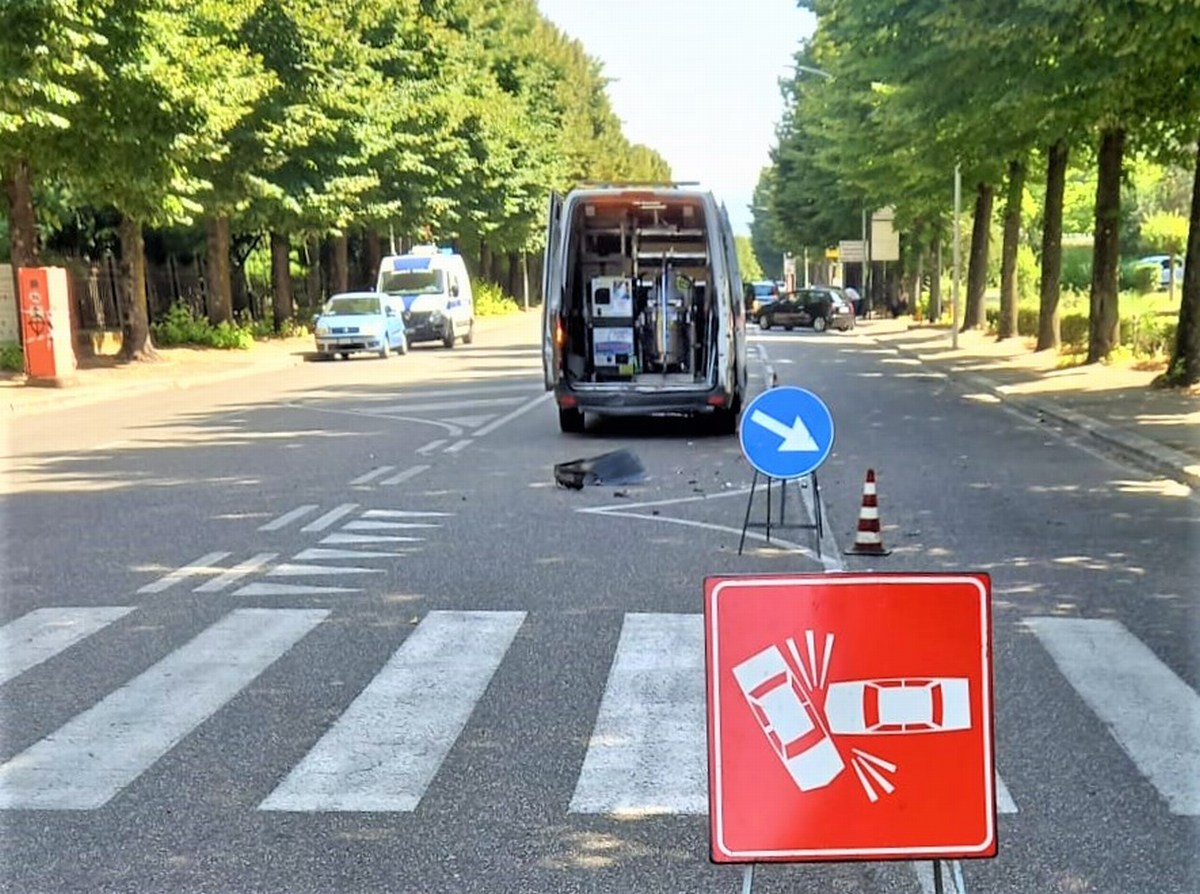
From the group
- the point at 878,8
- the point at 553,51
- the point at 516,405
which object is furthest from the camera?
the point at 553,51

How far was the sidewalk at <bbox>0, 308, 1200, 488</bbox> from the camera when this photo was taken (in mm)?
14352

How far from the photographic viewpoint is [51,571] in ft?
28.3

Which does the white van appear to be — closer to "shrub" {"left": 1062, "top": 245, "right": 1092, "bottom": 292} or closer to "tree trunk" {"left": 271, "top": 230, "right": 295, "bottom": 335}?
"tree trunk" {"left": 271, "top": 230, "right": 295, "bottom": 335}

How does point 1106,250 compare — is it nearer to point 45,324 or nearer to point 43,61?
point 43,61

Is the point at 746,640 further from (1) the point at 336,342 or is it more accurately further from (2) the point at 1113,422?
(1) the point at 336,342

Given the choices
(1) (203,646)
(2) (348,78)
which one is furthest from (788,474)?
(2) (348,78)

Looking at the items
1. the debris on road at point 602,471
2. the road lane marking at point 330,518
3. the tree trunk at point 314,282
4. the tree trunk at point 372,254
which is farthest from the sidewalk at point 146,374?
the tree trunk at point 314,282

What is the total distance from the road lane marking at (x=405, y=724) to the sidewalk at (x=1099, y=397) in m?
7.63

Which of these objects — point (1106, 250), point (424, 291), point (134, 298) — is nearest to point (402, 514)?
point (1106, 250)

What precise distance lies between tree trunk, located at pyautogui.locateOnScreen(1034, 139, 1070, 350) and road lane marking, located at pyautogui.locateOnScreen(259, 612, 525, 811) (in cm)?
2208

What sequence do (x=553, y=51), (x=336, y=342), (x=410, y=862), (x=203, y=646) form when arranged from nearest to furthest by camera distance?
(x=410, y=862) < (x=203, y=646) < (x=336, y=342) < (x=553, y=51)

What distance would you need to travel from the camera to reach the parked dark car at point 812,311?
47031 millimetres

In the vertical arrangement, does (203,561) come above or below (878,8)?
below

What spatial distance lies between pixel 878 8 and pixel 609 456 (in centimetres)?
644
